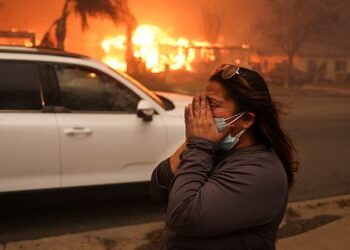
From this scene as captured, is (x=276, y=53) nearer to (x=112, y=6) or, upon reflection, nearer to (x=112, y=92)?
(x=112, y=6)

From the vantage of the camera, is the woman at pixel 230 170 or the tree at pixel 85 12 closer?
the woman at pixel 230 170

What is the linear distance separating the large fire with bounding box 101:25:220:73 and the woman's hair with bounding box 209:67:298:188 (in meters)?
31.9

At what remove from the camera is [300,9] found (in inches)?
1458

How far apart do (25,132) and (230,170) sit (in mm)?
2978

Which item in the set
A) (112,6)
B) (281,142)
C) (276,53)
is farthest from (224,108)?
(276,53)

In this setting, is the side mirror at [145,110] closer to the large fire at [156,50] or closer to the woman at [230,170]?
the woman at [230,170]

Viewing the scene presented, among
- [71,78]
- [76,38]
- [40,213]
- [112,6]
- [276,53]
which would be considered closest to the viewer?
A: [71,78]

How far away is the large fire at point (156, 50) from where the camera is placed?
36.5 m

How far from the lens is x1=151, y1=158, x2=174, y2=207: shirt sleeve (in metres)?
1.77

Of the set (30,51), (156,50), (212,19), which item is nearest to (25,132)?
(30,51)

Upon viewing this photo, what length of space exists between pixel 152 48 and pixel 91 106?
109 feet

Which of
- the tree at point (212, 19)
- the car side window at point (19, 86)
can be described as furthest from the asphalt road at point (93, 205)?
the tree at point (212, 19)

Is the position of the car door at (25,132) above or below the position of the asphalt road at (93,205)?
above

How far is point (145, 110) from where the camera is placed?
4.58 m
